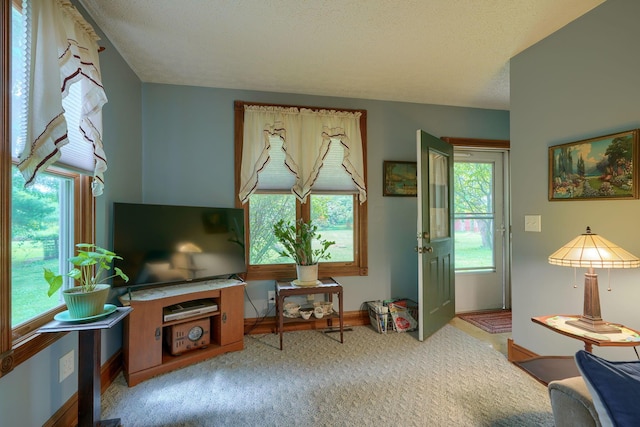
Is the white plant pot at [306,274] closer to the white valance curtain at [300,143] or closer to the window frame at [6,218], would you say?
the white valance curtain at [300,143]

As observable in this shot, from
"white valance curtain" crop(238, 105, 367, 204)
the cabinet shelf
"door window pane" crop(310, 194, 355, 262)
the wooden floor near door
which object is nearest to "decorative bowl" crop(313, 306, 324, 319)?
"door window pane" crop(310, 194, 355, 262)

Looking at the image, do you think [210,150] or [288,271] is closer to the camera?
[210,150]

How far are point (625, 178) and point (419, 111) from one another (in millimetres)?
2070

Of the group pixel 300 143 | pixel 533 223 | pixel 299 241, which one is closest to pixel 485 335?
pixel 533 223

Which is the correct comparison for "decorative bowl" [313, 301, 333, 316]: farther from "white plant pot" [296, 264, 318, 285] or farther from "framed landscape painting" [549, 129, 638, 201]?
"framed landscape painting" [549, 129, 638, 201]

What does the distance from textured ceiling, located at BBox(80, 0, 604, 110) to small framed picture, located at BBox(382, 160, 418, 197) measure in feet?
2.66

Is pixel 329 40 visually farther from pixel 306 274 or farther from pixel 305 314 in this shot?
pixel 305 314

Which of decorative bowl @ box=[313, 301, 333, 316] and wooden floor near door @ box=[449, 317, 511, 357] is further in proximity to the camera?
decorative bowl @ box=[313, 301, 333, 316]

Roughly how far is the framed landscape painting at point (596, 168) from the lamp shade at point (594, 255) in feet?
1.41

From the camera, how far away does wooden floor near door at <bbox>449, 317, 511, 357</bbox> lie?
107 inches

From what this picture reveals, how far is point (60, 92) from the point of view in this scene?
140 centimetres

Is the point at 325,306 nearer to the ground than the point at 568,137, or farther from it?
nearer to the ground

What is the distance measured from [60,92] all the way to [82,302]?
1.01 metres

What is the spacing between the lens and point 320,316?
9.61ft
